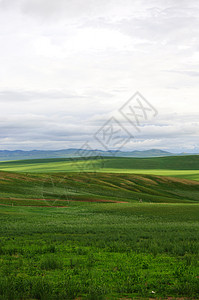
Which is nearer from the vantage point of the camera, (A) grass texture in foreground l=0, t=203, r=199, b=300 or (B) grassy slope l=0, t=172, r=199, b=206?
(A) grass texture in foreground l=0, t=203, r=199, b=300

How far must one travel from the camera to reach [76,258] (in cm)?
1234

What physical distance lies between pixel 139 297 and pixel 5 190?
59256 millimetres

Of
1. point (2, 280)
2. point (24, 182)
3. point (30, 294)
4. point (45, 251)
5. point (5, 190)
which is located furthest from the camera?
point (24, 182)

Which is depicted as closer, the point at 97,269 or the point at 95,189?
the point at 97,269

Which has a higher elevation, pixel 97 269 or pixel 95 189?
pixel 97 269

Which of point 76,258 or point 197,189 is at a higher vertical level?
point 76,258

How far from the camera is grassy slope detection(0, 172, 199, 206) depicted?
2328 inches

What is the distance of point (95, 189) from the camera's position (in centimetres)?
7700

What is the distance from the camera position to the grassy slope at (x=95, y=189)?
2328 inches

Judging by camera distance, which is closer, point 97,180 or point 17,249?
point 17,249

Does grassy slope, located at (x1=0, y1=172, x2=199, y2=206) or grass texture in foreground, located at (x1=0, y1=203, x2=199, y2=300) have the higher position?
grass texture in foreground, located at (x1=0, y1=203, x2=199, y2=300)

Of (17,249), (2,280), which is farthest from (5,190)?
(2,280)

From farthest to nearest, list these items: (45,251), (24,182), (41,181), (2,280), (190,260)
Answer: (41,181) < (24,182) < (45,251) < (190,260) < (2,280)

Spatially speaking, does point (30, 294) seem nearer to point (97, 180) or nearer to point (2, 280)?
point (2, 280)
